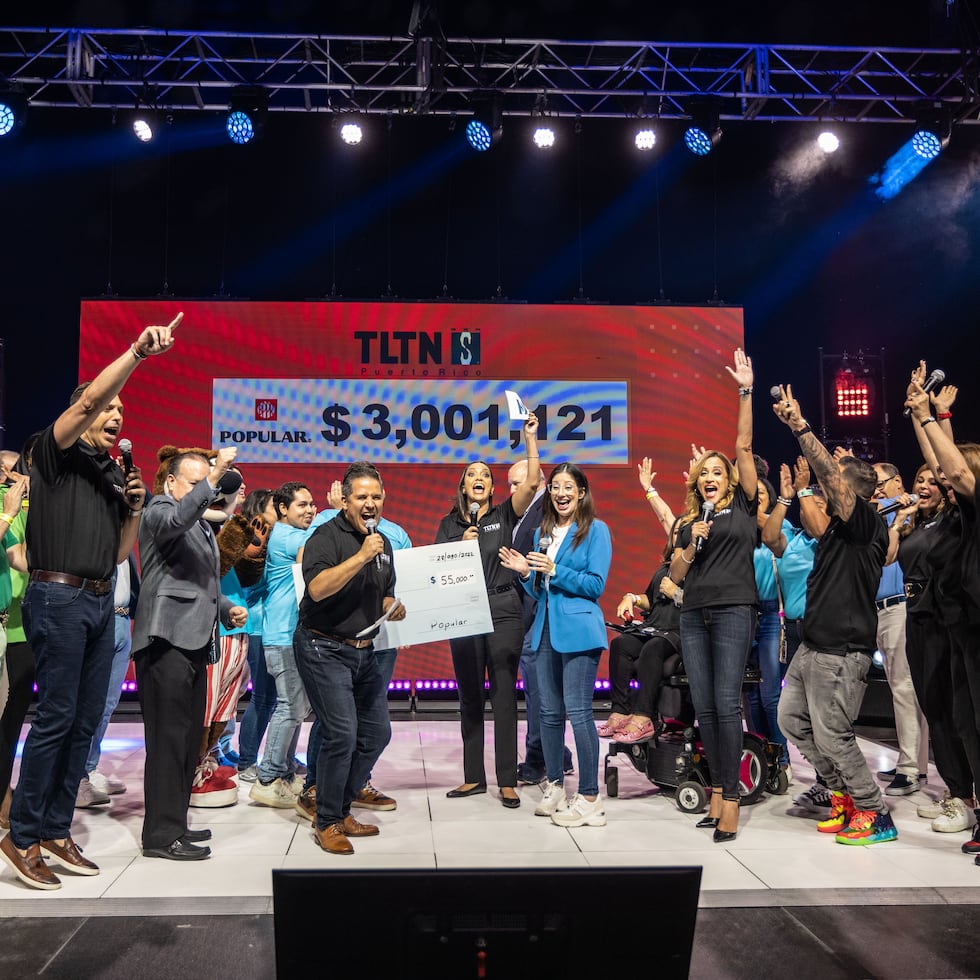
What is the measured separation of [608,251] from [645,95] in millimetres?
1621

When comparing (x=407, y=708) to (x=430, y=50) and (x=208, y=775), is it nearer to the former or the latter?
(x=208, y=775)

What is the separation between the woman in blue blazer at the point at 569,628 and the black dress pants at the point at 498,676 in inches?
11.0

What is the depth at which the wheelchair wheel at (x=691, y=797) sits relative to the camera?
15.8 ft

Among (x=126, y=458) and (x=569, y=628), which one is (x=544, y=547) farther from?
(x=126, y=458)

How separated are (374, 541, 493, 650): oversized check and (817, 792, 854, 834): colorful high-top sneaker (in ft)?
6.13

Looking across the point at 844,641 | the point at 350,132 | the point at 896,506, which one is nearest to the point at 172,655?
the point at 844,641

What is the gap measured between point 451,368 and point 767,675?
4210 mm

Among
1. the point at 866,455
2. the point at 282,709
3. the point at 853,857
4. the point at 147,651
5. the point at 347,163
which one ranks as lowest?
the point at 853,857

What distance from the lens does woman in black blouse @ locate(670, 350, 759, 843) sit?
427cm

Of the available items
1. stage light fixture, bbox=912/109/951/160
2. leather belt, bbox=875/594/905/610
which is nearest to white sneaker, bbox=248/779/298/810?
leather belt, bbox=875/594/905/610

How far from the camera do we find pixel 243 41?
25.0ft

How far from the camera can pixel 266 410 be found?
8312 millimetres

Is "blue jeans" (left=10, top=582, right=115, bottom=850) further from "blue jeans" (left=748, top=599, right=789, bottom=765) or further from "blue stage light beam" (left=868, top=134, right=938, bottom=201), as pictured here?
"blue stage light beam" (left=868, top=134, right=938, bottom=201)

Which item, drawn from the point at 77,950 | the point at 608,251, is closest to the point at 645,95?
the point at 608,251
